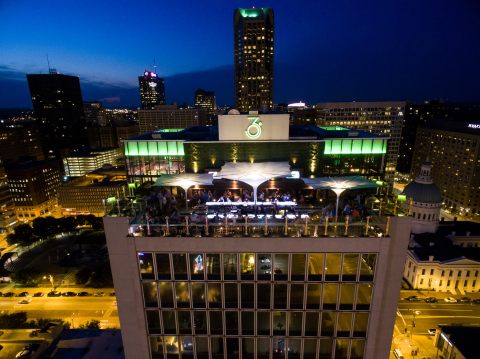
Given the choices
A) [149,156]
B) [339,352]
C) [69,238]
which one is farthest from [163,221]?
[69,238]

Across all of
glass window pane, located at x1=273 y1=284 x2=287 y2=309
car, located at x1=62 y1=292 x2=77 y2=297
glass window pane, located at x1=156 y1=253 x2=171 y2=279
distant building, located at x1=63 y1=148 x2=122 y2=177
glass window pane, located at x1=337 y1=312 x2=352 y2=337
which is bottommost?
car, located at x1=62 y1=292 x2=77 y2=297

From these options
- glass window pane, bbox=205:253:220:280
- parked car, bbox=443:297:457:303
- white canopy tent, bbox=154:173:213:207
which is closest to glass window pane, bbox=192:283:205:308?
glass window pane, bbox=205:253:220:280

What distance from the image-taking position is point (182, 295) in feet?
60.0

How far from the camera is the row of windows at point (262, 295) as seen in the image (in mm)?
17875

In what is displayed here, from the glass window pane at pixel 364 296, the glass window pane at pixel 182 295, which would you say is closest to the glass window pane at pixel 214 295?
the glass window pane at pixel 182 295

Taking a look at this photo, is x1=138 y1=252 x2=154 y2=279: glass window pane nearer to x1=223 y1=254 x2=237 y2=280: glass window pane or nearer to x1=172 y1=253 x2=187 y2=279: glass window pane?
x1=172 y1=253 x2=187 y2=279: glass window pane

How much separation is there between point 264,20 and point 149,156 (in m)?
Result: 165

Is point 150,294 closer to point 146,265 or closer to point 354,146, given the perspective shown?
point 146,265

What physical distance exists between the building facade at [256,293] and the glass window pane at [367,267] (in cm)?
6

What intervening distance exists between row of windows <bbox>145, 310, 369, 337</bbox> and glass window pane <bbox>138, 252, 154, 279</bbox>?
2760mm

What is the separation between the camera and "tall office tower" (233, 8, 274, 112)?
177 meters

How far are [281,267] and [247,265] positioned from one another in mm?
2079

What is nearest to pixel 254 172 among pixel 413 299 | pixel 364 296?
pixel 364 296

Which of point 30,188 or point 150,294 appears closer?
point 150,294
